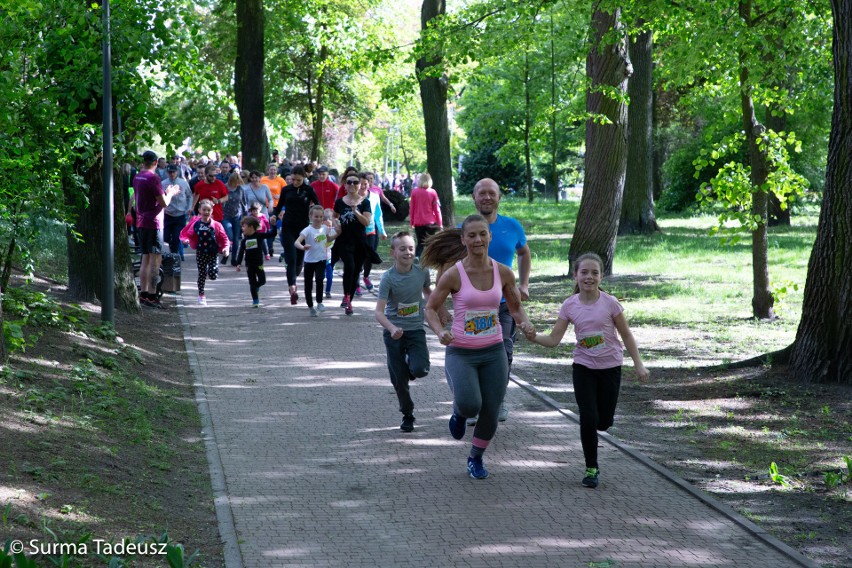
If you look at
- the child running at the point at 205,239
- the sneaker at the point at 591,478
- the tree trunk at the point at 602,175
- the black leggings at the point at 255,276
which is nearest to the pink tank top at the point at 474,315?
the sneaker at the point at 591,478

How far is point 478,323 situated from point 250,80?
70.2 feet

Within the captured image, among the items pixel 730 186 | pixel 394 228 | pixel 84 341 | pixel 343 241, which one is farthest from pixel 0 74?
pixel 394 228

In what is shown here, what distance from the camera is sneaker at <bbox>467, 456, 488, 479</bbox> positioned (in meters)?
7.57

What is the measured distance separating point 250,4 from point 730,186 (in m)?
16.1

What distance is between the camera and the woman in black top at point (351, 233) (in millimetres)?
15617

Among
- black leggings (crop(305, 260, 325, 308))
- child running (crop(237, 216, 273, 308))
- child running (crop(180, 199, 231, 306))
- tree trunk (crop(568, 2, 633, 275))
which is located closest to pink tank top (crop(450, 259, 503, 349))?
black leggings (crop(305, 260, 325, 308))

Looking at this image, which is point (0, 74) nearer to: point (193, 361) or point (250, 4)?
point (193, 361)

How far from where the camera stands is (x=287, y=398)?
10.3m

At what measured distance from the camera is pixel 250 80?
27672 millimetres

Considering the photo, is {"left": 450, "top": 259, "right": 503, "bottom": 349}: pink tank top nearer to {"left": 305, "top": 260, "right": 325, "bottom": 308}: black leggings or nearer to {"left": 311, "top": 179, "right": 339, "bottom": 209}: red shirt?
{"left": 305, "top": 260, "right": 325, "bottom": 308}: black leggings

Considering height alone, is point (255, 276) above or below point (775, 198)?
below

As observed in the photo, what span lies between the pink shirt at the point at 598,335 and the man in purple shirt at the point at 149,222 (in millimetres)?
9605

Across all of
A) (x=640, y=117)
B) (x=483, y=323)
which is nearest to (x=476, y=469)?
(x=483, y=323)

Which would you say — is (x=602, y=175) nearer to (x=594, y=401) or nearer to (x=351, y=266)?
(x=351, y=266)
